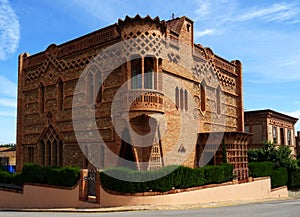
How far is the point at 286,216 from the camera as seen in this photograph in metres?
13.6

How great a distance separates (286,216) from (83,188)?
9651mm

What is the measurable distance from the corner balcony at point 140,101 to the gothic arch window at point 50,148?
7.95 m

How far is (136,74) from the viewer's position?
832 inches

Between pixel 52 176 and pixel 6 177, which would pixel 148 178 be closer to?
pixel 52 176

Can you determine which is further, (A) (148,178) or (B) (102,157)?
(B) (102,157)

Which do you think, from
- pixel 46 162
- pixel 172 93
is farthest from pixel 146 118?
pixel 46 162

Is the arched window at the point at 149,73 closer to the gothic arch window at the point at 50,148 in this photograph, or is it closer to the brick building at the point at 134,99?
the brick building at the point at 134,99

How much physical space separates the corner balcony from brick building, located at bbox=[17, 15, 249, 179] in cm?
6

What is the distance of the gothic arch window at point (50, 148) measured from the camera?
25.6 meters

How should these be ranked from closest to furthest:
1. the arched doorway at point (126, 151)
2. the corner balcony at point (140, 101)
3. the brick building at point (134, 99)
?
the corner balcony at point (140, 101) → the brick building at point (134, 99) → the arched doorway at point (126, 151)

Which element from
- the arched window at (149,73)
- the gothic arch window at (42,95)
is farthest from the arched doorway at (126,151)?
the gothic arch window at (42,95)

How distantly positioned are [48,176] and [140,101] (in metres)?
6.65

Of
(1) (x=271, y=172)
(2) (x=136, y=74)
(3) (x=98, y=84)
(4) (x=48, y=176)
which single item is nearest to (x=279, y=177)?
(1) (x=271, y=172)

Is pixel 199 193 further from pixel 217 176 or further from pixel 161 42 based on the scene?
pixel 161 42
